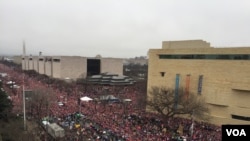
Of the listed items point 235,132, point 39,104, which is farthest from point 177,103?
point 235,132

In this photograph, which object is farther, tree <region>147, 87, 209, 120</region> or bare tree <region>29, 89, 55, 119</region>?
bare tree <region>29, 89, 55, 119</region>

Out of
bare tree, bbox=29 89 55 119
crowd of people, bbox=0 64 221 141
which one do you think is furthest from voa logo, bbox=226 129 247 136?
bare tree, bbox=29 89 55 119

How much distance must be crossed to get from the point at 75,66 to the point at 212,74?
4900cm

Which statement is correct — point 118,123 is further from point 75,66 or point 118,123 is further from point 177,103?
point 75,66

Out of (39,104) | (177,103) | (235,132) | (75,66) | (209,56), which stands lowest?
(39,104)

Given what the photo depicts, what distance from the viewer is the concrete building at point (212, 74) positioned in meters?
33.3

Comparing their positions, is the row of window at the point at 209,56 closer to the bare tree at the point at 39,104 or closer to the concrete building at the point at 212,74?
the concrete building at the point at 212,74

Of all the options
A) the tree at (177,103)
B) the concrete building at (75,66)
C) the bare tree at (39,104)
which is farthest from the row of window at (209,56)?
the concrete building at (75,66)

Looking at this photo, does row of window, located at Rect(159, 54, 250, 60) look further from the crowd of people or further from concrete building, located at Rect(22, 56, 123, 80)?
concrete building, located at Rect(22, 56, 123, 80)

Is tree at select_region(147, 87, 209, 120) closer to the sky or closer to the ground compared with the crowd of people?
closer to the sky

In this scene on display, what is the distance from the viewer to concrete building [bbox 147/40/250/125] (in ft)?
109

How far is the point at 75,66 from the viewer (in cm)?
7744

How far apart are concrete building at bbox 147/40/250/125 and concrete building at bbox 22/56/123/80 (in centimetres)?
3924

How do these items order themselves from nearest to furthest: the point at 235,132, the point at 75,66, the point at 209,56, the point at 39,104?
the point at 235,132 < the point at 39,104 < the point at 209,56 < the point at 75,66
